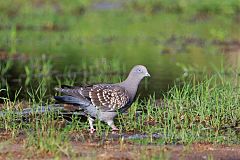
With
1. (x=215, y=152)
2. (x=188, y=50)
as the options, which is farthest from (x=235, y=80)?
(x=188, y=50)

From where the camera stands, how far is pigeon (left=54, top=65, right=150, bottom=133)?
9625 mm

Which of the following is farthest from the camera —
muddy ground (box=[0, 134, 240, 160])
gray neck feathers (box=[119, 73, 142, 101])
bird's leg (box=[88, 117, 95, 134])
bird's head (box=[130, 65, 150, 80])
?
bird's head (box=[130, 65, 150, 80])

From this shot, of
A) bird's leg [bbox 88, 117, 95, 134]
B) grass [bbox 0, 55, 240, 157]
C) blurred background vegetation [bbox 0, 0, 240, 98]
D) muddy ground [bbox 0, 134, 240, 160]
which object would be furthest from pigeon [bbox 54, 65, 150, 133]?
blurred background vegetation [bbox 0, 0, 240, 98]

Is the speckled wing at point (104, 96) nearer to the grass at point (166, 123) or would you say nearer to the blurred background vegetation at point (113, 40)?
the grass at point (166, 123)

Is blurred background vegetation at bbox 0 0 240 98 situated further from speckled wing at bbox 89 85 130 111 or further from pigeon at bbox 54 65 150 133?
speckled wing at bbox 89 85 130 111

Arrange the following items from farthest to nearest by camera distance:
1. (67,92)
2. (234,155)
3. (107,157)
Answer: (67,92), (234,155), (107,157)

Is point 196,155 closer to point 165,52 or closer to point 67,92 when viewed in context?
point 67,92

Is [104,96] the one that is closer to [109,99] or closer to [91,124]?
[109,99]

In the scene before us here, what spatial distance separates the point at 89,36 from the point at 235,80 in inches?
399

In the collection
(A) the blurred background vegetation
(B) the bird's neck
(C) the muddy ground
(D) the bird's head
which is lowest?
(A) the blurred background vegetation

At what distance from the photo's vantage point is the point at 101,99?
9.62 meters

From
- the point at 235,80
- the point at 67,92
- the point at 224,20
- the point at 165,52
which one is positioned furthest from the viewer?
the point at 224,20

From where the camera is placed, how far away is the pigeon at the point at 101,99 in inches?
379

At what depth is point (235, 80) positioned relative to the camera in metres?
13.1
